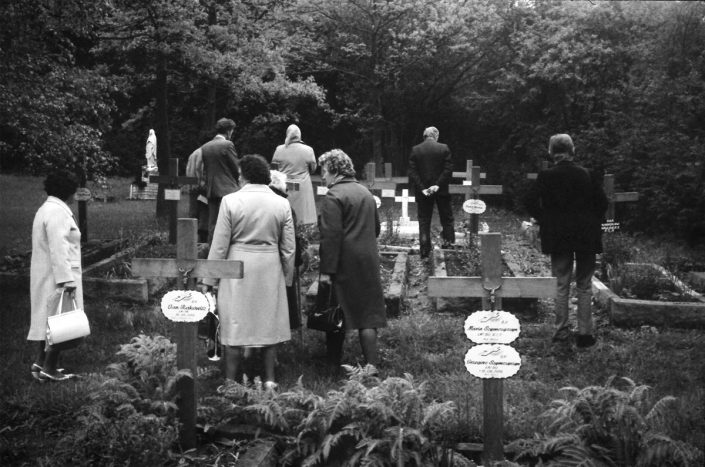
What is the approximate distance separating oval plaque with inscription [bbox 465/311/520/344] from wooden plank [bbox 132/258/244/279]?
148cm

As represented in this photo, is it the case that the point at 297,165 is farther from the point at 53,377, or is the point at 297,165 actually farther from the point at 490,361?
the point at 490,361

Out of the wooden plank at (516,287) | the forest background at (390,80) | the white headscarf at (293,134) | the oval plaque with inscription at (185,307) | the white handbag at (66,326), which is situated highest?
the forest background at (390,80)

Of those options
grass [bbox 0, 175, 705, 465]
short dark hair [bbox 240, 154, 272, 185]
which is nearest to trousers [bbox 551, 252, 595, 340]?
grass [bbox 0, 175, 705, 465]

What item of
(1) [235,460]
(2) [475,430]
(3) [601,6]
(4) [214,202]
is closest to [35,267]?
(1) [235,460]

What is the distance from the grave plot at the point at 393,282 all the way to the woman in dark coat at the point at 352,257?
1704 millimetres

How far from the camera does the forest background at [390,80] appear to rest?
384 inches

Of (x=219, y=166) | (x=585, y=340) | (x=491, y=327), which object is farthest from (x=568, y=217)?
(x=219, y=166)

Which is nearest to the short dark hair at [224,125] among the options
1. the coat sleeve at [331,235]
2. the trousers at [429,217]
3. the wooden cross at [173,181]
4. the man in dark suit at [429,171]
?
the wooden cross at [173,181]

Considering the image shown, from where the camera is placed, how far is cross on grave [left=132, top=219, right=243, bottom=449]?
4.84 metres

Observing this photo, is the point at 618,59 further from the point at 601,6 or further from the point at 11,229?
the point at 11,229

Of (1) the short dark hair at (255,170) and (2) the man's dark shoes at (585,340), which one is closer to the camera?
(1) the short dark hair at (255,170)

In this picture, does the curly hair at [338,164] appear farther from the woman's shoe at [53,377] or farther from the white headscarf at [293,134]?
the white headscarf at [293,134]

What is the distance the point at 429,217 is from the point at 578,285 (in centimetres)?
429

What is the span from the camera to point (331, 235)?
6.28 m
